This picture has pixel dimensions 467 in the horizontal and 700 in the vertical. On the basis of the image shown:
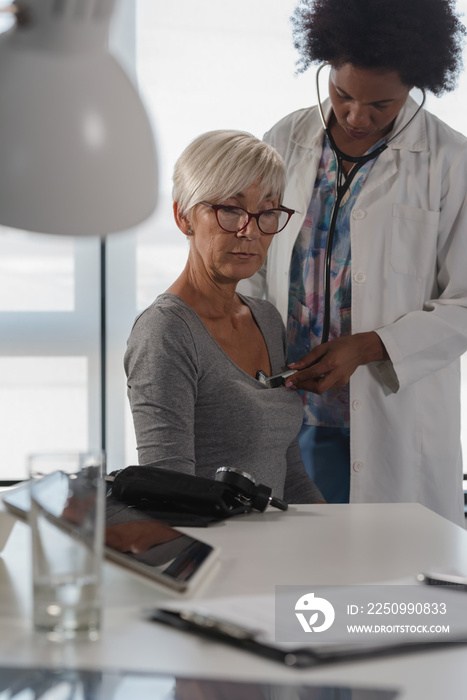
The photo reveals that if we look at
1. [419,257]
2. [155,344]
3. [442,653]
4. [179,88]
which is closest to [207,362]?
[155,344]

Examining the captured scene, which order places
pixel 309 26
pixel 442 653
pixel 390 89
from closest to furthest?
pixel 442 653 → pixel 390 89 → pixel 309 26

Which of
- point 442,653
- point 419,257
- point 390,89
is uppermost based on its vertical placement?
point 390,89

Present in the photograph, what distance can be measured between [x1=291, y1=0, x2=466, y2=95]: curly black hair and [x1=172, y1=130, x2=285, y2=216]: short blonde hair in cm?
38

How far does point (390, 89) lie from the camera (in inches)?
70.3

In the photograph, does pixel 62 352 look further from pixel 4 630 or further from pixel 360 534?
pixel 4 630

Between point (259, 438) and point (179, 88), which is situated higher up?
point (179, 88)

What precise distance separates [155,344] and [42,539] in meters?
0.78

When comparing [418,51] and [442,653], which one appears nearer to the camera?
[442,653]

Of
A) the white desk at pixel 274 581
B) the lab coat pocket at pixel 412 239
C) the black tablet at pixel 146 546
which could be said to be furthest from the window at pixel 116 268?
the black tablet at pixel 146 546

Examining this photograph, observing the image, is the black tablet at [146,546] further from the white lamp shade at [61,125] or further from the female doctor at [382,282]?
the female doctor at [382,282]

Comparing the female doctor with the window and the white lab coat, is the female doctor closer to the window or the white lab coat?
the white lab coat

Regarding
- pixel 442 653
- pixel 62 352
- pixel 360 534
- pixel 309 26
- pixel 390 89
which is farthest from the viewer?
pixel 62 352

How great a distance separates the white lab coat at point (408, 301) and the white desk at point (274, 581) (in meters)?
0.67

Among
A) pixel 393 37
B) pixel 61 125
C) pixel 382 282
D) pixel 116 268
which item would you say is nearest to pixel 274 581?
pixel 61 125
